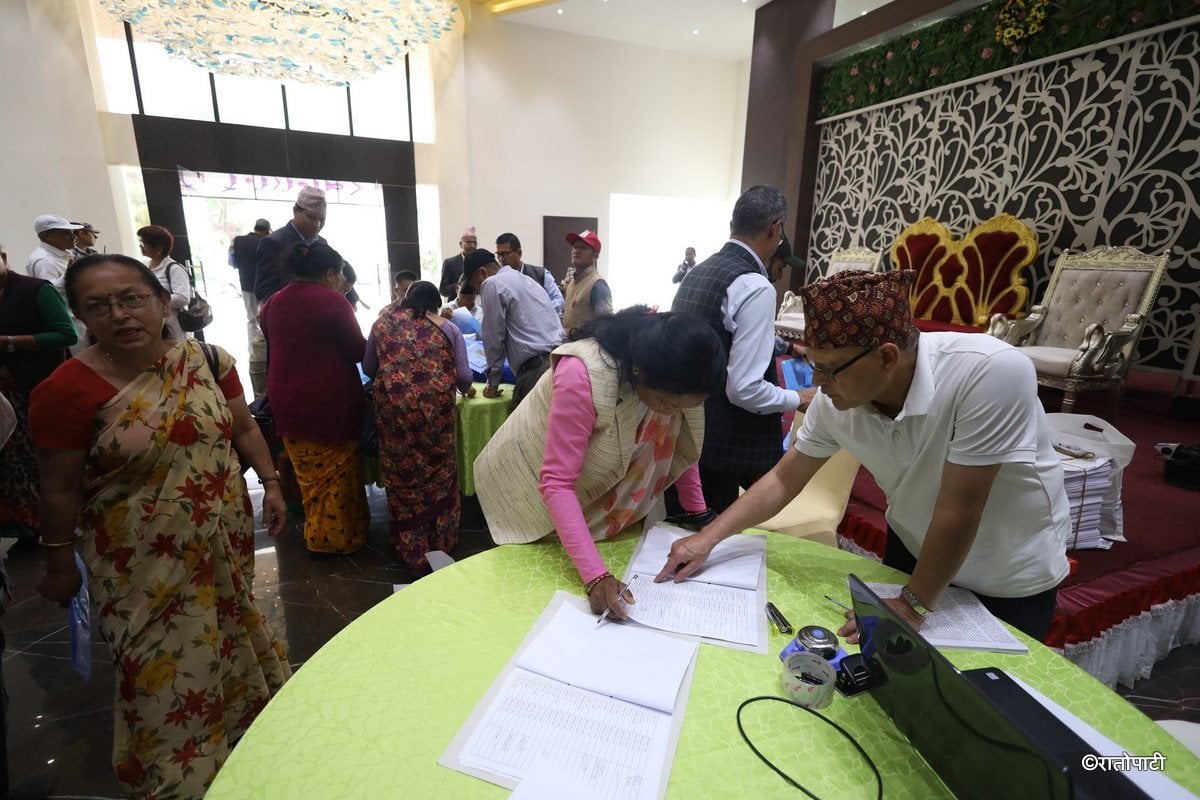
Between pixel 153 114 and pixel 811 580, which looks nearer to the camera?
pixel 811 580

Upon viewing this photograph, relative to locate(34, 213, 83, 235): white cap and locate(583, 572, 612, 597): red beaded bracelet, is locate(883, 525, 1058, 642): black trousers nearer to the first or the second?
locate(583, 572, 612, 597): red beaded bracelet

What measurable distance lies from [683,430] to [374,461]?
2.19 m

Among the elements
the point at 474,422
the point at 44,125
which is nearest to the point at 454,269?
the point at 474,422

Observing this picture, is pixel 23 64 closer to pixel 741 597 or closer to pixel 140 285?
pixel 140 285

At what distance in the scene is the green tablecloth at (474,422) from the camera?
2803mm

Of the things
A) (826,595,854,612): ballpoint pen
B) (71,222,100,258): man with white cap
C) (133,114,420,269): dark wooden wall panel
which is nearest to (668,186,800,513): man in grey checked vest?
(826,595,854,612): ballpoint pen

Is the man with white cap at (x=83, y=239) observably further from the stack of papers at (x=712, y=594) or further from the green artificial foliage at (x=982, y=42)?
the green artificial foliage at (x=982, y=42)

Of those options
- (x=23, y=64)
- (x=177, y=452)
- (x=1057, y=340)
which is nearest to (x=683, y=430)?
(x=177, y=452)

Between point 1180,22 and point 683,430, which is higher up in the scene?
point 1180,22

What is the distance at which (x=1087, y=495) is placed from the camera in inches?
77.1

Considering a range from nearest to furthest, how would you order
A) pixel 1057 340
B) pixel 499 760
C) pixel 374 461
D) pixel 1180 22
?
pixel 499 760, pixel 374 461, pixel 1180 22, pixel 1057 340

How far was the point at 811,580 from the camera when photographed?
1.09m

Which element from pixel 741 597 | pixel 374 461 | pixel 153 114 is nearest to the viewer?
pixel 741 597

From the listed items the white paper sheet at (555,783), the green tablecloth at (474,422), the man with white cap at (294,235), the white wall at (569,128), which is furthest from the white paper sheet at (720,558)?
the white wall at (569,128)
